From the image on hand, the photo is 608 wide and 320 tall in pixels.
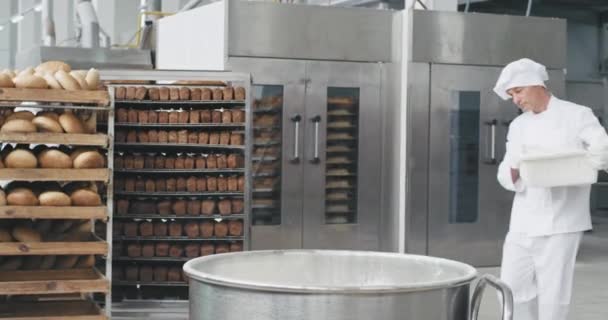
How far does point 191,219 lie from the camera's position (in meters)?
6.39

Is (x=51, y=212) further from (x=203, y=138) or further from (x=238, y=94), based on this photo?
(x=238, y=94)

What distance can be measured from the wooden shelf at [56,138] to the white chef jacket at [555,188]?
1942 millimetres

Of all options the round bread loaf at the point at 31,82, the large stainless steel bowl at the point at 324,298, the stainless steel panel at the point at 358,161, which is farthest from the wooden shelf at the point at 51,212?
the stainless steel panel at the point at 358,161

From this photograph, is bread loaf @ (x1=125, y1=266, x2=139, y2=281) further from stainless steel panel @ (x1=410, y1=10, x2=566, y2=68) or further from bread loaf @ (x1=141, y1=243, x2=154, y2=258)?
stainless steel panel @ (x1=410, y1=10, x2=566, y2=68)

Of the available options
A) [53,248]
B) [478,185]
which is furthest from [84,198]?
[478,185]

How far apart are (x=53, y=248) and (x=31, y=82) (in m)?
0.81

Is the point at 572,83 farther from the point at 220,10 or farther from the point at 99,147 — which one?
the point at 99,147

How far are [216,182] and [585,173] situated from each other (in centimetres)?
287

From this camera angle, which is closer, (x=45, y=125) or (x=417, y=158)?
(x=45, y=125)

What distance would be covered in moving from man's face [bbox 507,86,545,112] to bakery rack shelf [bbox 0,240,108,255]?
82.6 inches

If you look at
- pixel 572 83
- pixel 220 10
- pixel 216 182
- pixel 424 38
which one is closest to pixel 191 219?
pixel 216 182

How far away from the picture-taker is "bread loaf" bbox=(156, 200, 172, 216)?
629 centimetres

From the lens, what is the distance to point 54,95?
15.4ft

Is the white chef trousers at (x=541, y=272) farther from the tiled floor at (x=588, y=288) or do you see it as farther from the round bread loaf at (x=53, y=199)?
the round bread loaf at (x=53, y=199)
